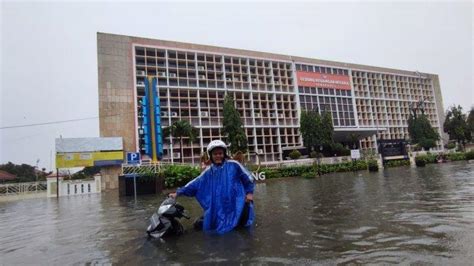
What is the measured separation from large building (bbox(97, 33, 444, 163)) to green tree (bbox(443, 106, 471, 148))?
23.2ft

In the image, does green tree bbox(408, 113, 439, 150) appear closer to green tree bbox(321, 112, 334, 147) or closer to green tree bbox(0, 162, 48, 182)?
green tree bbox(321, 112, 334, 147)

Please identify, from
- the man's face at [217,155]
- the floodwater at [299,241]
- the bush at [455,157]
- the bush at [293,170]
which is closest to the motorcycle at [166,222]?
the floodwater at [299,241]

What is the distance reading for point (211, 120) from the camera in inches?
1713

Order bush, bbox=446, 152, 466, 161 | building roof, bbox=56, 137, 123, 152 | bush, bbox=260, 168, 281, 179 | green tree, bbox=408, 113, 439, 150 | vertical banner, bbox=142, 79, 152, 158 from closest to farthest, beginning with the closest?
vertical banner, bbox=142, 79, 152, 158 → bush, bbox=260, 168, 281, 179 → building roof, bbox=56, 137, 123, 152 → bush, bbox=446, 152, 466, 161 → green tree, bbox=408, 113, 439, 150

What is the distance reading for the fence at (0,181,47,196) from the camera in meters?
29.8

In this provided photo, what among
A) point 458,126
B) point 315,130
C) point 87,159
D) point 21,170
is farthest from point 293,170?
point 21,170

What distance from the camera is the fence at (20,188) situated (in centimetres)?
2978

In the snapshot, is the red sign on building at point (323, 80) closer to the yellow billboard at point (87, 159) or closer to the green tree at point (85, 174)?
the yellow billboard at point (87, 159)

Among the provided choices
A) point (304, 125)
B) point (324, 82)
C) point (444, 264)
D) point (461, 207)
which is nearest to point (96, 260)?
point (444, 264)

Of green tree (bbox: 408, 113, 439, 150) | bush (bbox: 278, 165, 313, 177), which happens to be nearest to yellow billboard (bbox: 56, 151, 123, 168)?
bush (bbox: 278, 165, 313, 177)

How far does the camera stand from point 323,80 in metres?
53.7

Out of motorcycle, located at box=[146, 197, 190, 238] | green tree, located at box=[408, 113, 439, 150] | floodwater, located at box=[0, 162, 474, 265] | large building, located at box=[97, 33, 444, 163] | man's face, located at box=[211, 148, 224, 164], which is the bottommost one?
floodwater, located at box=[0, 162, 474, 265]

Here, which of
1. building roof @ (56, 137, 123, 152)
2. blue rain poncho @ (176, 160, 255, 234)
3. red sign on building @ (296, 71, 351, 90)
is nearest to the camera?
blue rain poncho @ (176, 160, 255, 234)

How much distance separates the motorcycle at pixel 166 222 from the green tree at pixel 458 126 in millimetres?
58210
